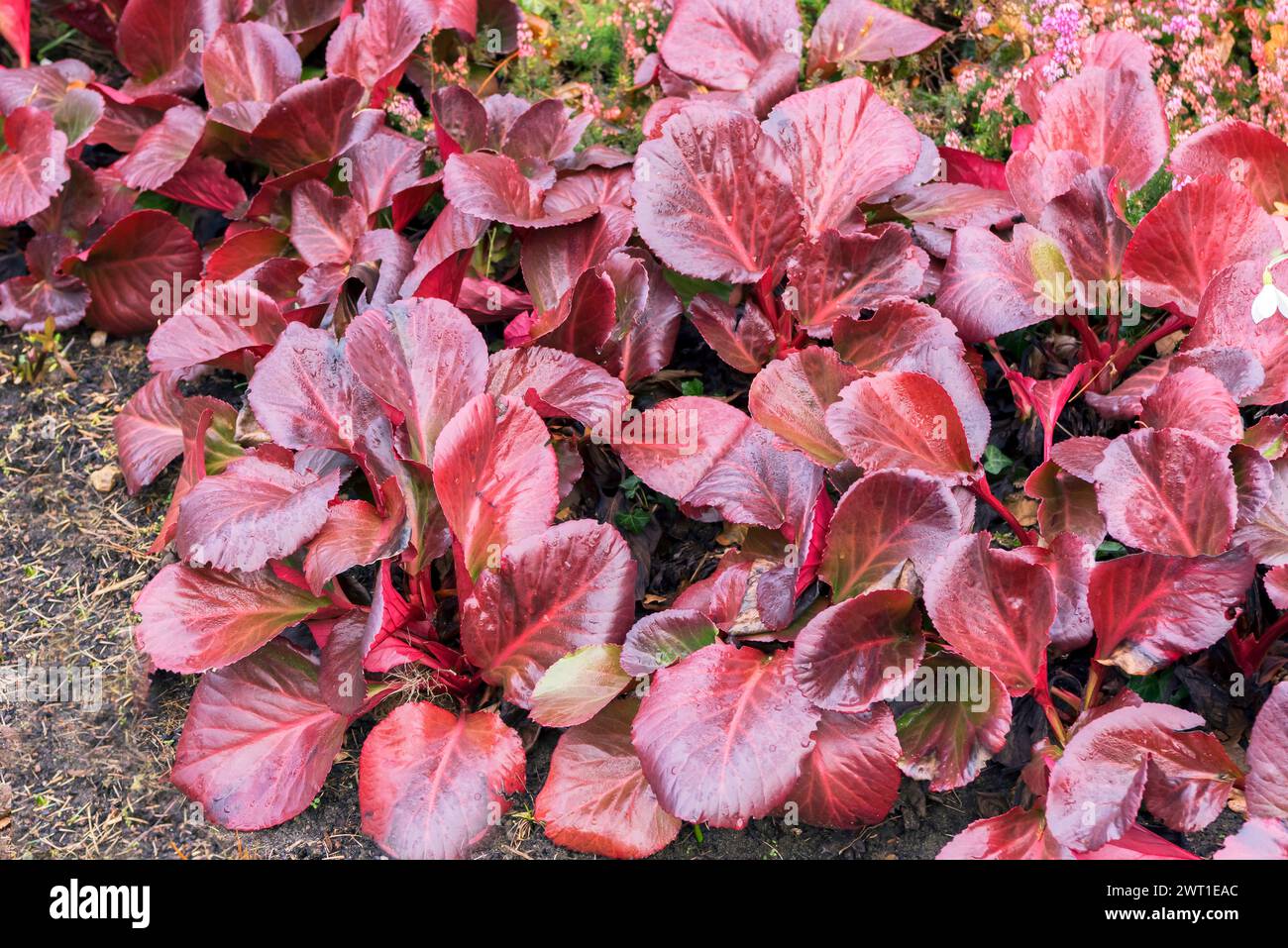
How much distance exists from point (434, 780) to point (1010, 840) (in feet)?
3.04

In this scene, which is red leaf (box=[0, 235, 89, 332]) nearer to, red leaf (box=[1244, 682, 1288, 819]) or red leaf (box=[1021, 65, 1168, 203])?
red leaf (box=[1021, 65, 1168, 203])

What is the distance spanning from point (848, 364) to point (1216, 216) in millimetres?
751

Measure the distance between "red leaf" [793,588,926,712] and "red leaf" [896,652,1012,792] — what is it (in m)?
0.07

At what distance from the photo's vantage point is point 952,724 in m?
1.92

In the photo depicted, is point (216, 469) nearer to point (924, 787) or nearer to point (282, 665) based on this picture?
point (282, 665)

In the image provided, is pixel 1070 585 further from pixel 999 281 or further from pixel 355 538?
pixel 355 538

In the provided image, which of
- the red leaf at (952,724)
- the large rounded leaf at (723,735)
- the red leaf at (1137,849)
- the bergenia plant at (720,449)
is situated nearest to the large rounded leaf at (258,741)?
the bergenia plant at (720,449)

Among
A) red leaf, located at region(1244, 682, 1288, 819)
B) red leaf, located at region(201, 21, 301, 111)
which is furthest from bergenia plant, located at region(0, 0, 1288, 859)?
red leaf, located at region(201, 21, 301, 111)

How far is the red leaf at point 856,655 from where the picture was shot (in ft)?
6.09

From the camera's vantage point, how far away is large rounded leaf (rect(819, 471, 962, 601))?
194 cm

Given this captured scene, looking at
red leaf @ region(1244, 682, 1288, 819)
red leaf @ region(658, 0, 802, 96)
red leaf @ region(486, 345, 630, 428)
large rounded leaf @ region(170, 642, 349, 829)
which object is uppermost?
red leaf @ region(658, 0, 802, 96)

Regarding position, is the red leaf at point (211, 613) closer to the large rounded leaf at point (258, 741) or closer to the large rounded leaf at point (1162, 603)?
the large rounded leaf at point (258, 741)

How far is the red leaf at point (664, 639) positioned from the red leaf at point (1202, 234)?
1102 mm

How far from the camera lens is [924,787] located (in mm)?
2072
